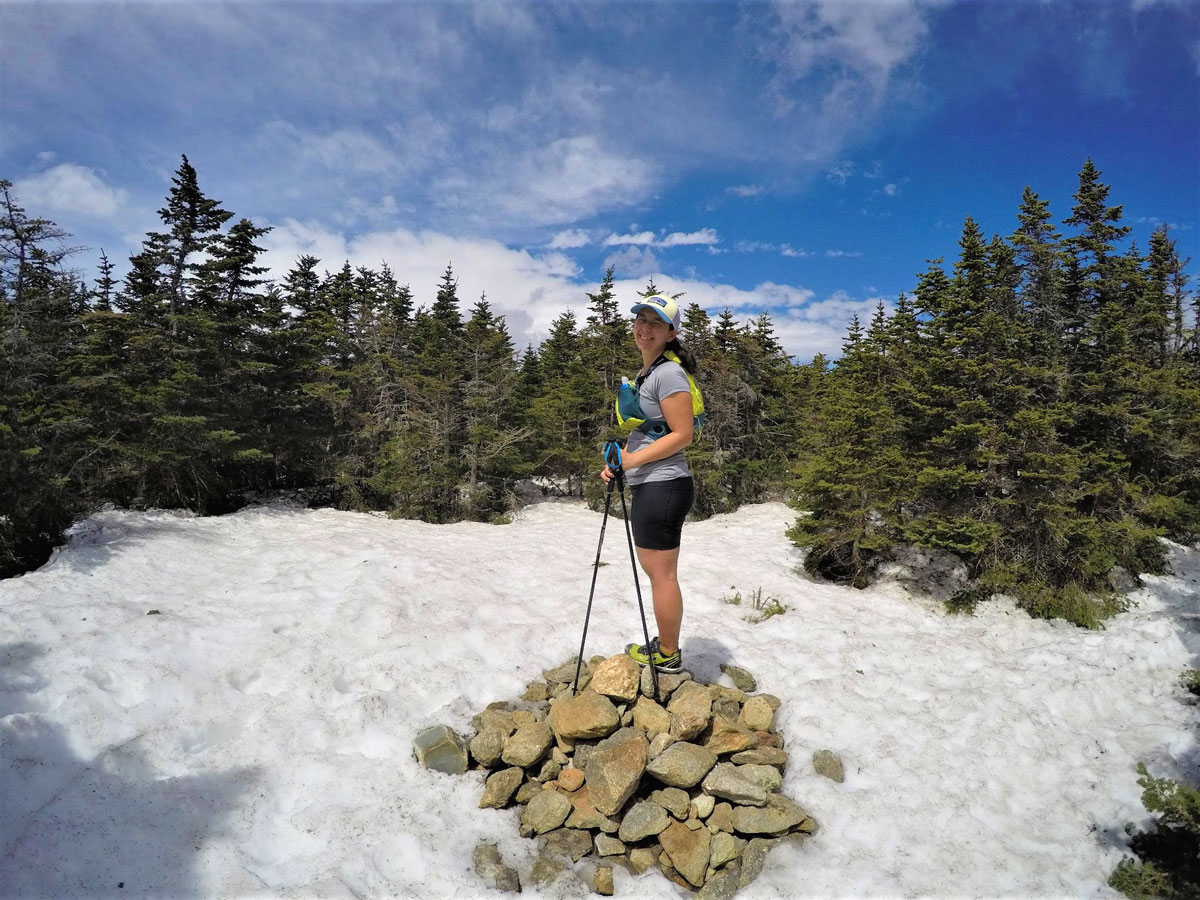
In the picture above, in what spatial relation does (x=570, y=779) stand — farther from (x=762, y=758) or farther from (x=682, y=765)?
(x=762, y=758)

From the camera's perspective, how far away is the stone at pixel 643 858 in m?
3.08

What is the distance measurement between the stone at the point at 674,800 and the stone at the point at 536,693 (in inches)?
52.9

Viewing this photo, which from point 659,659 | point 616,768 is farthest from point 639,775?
point 659,659

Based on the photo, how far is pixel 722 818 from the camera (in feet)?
10.8

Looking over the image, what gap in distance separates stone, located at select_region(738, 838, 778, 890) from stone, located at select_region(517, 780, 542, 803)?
4.35 ft

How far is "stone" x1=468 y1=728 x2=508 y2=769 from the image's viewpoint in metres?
3.73

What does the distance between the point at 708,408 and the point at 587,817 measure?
48.2 ft

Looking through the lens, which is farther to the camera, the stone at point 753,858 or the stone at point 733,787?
the stone at point 733,787

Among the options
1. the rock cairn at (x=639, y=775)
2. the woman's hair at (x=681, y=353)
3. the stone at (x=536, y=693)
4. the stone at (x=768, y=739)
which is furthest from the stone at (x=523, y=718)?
the woman's hair at (x=681, y=353)

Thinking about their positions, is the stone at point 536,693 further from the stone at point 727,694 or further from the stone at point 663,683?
the stone at point 727,694

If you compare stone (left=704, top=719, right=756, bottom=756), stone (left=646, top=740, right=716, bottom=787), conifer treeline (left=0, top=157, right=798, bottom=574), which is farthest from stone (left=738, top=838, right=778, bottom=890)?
conifer treeline (left=0, top=157, right=798, bottom=574)

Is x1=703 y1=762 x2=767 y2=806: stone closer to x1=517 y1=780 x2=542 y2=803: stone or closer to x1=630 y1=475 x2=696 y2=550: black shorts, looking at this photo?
x1=517 y1=780 x2=542 y2=803: stone

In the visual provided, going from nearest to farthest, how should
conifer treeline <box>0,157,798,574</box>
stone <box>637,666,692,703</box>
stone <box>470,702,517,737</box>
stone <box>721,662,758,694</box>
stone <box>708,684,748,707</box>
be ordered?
1. stone <box>470,702,517,737</box>
2. stone <box>637,666,692,703</box>
3. stone <box>708,684,748,707</box>
4. stone <box>721,662,758,694</box>
5. conifer treeline <box>0,157,798,574</box>

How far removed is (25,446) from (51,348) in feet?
21.4
